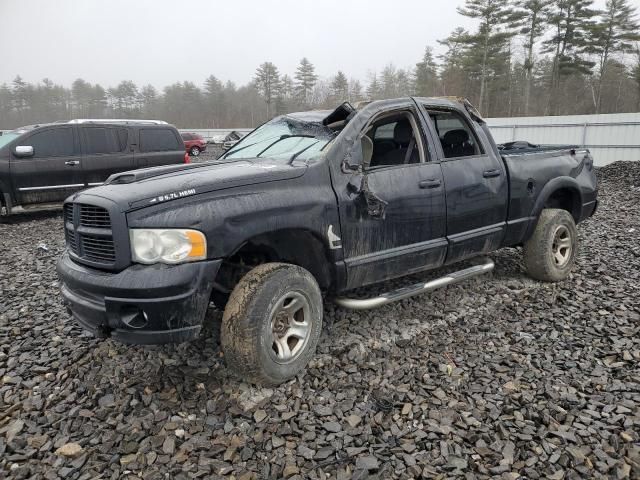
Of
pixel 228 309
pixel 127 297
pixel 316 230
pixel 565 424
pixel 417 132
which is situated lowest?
pixel 565 424

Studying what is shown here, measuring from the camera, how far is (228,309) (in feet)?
9.12

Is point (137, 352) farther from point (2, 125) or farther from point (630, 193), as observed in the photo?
point (2, 125)

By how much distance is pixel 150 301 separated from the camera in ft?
8.15

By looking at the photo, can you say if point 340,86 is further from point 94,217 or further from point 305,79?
point 94,217

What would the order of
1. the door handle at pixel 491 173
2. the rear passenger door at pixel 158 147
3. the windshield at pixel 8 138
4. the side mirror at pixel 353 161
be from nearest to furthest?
the side mirror at pixel 353 161 → the door handle at pixel 491 173 → the windshield at pixel 8 138 → the rear passenger door at pixel 158 147

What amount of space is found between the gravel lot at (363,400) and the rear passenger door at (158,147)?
20.3 ft

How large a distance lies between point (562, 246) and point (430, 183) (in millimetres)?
2171

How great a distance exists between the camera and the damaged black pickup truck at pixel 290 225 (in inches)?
101

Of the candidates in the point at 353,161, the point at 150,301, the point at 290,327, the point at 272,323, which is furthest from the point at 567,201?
the point at 150,301

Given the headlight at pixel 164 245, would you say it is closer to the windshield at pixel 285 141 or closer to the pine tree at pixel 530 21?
the windshield at pixel 285 141

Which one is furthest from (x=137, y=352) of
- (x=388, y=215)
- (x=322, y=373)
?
(x=388, y=215)

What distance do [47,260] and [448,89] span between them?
43.5 metres

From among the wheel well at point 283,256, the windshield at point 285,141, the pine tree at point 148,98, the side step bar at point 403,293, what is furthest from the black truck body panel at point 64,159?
the pine tree at point 148,98

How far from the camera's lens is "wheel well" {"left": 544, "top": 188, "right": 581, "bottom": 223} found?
5.07m
